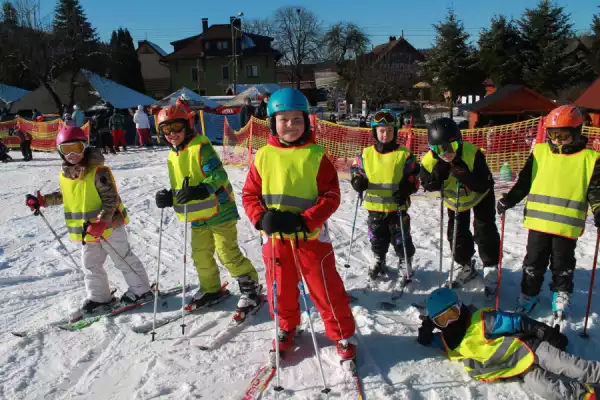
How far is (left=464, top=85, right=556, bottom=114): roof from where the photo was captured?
1691 centimetres

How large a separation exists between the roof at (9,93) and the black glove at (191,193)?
115 ft

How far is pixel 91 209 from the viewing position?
12.9 ft

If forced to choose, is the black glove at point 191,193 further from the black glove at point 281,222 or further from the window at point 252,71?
the window at point 252,71

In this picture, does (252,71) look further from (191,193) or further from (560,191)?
(560,191)

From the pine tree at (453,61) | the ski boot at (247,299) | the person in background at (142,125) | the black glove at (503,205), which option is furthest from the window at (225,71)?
the black glove at (503,205)

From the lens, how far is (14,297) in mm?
4520

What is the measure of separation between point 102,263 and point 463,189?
3.59m

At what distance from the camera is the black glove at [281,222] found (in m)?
2.71

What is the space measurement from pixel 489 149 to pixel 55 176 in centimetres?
1139

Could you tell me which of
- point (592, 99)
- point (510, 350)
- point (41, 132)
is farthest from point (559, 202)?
point (41, 132)

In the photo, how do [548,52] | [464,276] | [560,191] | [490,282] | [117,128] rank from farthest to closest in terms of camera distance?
[548,52] < [117,128] < [464,276] < [490,282] < [560,191]

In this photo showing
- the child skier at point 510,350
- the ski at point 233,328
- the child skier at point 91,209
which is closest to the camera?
the child skier at point 510,350

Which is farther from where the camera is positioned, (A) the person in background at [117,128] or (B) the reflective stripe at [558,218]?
(A) the person in background at [117,128]

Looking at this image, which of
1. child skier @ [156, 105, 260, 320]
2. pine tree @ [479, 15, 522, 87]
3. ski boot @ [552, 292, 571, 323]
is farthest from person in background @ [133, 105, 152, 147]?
pine tree @ [479, 15, 522, 87]
